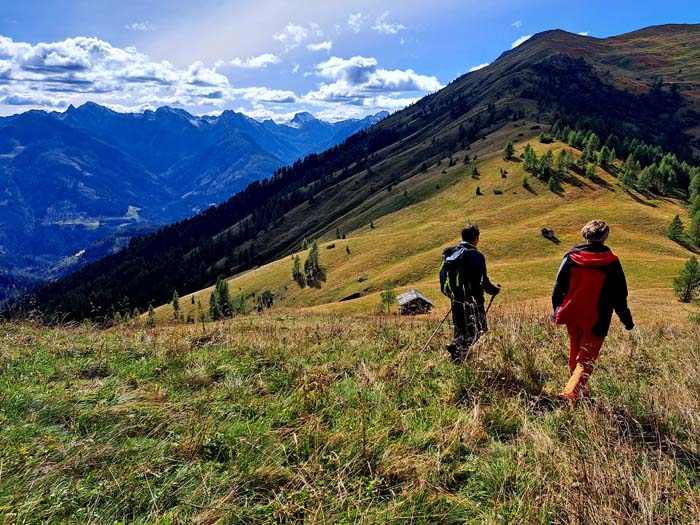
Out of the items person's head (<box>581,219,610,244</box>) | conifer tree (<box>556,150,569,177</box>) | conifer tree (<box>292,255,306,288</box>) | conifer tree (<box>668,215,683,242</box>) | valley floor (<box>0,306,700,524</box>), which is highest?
person's head (<box>581,219,610,244</box>)

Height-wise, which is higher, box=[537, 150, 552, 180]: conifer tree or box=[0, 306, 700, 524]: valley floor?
box=[0, 306, 700, 524]: valley floor

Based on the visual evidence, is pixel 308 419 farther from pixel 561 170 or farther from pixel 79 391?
pixel 561 170

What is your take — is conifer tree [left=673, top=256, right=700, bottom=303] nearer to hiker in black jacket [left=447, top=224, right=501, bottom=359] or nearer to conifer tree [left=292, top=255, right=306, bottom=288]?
hiker in black jacket [left=447, top=224, right=501, bottom=359]

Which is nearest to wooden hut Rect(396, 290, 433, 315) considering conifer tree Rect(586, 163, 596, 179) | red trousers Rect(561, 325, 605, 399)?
red trousers Rect(561, 325, 605, 399)

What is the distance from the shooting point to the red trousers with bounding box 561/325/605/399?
5.58 meters

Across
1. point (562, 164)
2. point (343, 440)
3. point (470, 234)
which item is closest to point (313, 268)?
point (562, 164)

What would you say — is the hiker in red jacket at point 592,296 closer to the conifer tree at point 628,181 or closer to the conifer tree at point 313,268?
the conifer tree at point 313,268

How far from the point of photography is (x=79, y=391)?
5207 millimetres

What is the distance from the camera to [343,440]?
4.23m

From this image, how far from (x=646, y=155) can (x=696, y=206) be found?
51776 millimetres

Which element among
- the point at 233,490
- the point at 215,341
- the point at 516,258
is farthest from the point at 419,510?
the point at 516,258

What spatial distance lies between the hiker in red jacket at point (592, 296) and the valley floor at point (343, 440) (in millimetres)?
Answer: 650

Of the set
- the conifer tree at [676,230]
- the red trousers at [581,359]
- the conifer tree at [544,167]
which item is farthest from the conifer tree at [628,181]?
the red trousers at [581,359]

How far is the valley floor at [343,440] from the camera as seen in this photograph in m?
3.21
